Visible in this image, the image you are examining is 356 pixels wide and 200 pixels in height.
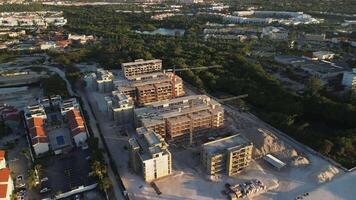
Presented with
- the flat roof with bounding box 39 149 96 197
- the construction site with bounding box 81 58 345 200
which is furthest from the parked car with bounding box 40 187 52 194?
the construction site with bounding box 81 58 345 200

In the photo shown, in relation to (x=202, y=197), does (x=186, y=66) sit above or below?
above

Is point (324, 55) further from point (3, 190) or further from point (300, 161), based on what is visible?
point (3, 190)

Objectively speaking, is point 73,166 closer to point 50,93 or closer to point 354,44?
point 50,93

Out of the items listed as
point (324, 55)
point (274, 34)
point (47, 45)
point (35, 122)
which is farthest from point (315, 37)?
point (35, 122)

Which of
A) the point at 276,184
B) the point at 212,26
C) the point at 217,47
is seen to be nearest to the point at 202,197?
the point at 276,184

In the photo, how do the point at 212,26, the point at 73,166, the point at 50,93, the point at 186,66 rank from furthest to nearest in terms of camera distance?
the point at 212,26 → the point at 186,66 → the point at 50,93 → the point at 73,166

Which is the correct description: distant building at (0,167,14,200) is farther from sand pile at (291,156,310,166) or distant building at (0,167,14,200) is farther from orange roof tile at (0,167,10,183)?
sand pile at (291,156,310,166)
